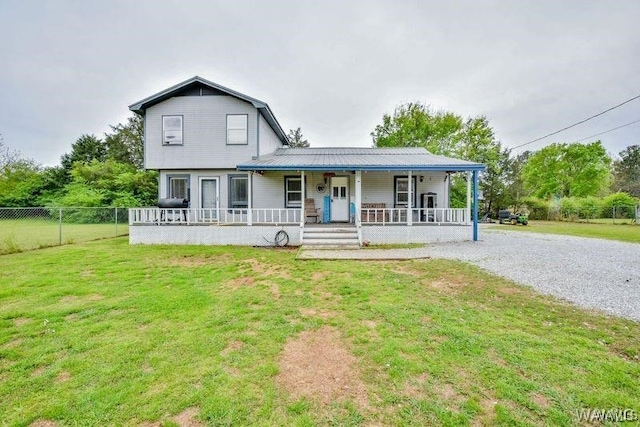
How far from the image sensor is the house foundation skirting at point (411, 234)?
37.6ft

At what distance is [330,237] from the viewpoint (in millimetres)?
11102

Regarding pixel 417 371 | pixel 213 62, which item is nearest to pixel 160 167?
pixel 213 62

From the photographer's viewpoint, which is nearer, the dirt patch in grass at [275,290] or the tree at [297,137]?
the dirt patch in grass at [275,290]

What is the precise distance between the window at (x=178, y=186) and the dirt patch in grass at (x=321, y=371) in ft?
40.2

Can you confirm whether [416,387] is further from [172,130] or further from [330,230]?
[172,130]

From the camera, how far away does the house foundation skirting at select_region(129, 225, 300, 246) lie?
11.4 meters

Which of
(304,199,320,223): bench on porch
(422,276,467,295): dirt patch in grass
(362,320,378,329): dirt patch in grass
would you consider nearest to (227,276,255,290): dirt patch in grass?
(362,320,378,329): dirt patch in grass

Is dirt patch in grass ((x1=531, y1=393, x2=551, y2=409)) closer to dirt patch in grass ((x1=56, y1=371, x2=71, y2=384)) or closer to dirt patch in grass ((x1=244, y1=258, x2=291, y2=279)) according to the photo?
dirt patch in grass ((x1=56, y1=371, x2=71, y2=384))

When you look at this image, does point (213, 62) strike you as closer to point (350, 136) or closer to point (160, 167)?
point (160, 167)

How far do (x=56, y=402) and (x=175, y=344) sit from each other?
1161 millimetres

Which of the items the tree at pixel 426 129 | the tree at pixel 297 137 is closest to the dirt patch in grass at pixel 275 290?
the tree at pixel 426 129

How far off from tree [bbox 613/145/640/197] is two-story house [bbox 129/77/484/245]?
52836 millimetres

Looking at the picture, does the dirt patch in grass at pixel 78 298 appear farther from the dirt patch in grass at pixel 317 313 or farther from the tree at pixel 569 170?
the tree at pixel 569 170

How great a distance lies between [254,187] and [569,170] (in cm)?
3562
